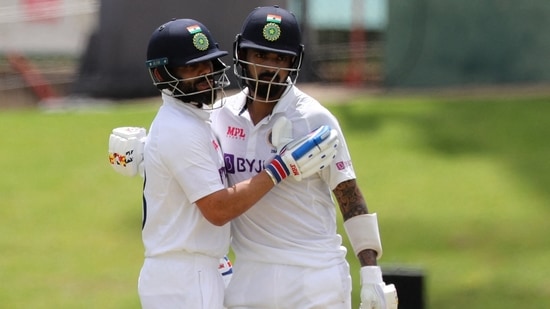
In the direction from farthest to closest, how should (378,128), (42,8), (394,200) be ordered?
(42,8) < (378,128) < (394,200)

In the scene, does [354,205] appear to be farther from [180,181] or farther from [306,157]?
[180,181]

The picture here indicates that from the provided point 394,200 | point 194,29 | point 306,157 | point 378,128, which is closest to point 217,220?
point 306,157

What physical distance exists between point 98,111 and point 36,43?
11.0 ft

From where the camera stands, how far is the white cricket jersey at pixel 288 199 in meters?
4.91

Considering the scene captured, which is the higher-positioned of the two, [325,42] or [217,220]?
[217,220]

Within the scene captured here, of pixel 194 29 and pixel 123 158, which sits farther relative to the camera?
pixel 123 158

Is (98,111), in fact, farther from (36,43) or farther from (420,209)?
(420,209)

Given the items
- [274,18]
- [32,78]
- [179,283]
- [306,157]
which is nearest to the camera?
[306,157]

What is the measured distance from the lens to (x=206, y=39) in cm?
482

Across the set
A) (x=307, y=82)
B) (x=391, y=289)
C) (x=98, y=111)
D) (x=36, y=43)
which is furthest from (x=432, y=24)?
(x=391, y=289)

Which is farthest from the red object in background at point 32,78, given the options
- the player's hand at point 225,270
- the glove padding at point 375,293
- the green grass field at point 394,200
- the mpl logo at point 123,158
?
the glove padding at point 375,293

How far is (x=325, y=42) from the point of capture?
17.4 m

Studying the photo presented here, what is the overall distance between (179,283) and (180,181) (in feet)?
1.43

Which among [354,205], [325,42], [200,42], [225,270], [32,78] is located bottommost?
[32,78]
